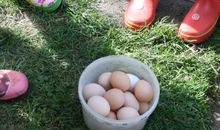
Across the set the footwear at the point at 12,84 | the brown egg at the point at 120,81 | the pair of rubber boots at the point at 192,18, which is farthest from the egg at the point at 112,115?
the pair of rubber boots at the point at 192,18

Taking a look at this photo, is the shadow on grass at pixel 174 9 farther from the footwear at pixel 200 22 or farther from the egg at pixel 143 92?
the egg at pixel 143 92

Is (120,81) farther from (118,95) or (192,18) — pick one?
(192,18)

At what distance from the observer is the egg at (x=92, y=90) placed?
5.39 ft

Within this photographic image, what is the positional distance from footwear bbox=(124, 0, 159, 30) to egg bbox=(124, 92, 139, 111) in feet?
1.70

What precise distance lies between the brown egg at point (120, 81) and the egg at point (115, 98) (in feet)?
0.15

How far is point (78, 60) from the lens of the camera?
1966 millimetres

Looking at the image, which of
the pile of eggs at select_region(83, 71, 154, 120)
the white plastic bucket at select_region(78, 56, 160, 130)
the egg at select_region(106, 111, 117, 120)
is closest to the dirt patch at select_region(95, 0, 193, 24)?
the white plastic bucket at select_region(78, 56, 160, 130)

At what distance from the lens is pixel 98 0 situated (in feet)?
7.37

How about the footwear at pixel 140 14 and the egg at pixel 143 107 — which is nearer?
the egg at pixel 143 107

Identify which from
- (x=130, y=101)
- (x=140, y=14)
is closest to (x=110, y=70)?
(x=130, y=101)

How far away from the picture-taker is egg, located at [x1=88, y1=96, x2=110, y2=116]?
1564 millimetres

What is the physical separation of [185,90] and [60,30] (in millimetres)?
701

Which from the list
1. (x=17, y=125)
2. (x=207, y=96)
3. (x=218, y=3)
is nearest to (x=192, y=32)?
(x=218, y=3)

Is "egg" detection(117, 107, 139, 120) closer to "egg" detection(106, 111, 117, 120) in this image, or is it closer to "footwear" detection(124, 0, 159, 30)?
"egg" detection(106, 111, 117, 120)
